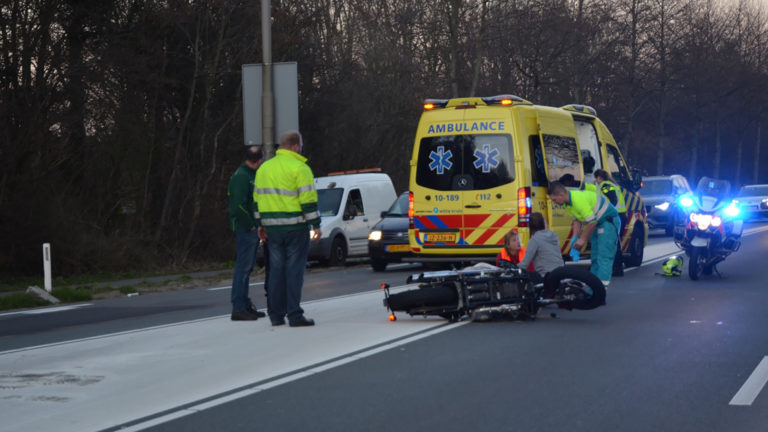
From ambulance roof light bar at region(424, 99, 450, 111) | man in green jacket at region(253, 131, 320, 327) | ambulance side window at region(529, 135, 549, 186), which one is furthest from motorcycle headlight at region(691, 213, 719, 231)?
man in green jacket at region(253, 131, 320, 327)

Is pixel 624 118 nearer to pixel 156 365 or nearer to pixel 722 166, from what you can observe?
pixel 722 166

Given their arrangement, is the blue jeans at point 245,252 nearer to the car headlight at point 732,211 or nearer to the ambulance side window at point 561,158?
the ambulance side window at point 561,158

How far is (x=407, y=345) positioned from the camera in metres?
9.57

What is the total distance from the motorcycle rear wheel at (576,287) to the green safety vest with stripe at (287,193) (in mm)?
2518

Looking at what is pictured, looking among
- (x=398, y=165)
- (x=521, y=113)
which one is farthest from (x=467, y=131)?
(x=398, y=165)

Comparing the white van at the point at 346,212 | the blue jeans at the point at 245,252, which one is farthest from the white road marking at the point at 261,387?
Result: the white van at the point at 346,212

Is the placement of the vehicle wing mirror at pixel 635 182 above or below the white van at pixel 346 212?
above

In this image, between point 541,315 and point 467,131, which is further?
point 467,131

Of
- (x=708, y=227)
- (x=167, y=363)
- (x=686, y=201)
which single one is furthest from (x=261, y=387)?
(x=686, y=201)

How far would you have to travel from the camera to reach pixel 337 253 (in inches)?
908

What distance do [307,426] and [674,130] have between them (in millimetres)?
65812

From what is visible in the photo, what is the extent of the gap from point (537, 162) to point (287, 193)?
6819 millimetres

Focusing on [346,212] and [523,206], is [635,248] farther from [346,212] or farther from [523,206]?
[346,212]

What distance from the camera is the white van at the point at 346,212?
2281 centimetres
